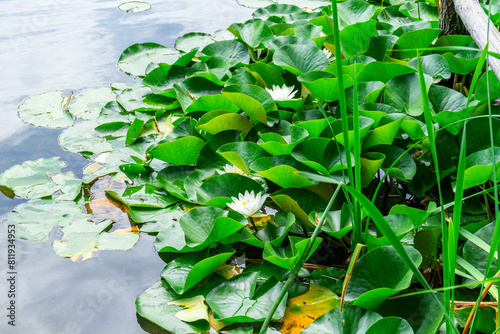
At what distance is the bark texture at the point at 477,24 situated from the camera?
113 centimetres

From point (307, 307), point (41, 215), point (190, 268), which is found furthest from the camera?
point (41, 215)

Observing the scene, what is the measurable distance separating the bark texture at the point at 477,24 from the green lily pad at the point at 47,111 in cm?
139

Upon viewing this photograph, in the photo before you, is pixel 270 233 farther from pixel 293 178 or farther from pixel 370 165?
pixel 370 165

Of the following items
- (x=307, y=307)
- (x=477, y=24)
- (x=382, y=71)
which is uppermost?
(x=477, y=24)

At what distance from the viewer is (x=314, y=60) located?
1.47 m

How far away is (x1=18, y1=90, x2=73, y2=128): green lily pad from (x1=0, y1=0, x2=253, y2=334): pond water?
35 millimetres

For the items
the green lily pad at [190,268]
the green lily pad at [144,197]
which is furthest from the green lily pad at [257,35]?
the green lily pad at [190,268]

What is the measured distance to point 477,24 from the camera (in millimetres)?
1288

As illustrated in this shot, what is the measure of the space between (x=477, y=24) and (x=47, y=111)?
5.03ft

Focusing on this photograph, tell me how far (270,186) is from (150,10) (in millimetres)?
1886

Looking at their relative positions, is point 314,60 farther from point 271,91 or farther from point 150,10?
point 150,10

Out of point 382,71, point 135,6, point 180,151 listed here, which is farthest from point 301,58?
point 135,6

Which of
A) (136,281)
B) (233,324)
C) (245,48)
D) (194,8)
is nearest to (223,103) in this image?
(245,48)

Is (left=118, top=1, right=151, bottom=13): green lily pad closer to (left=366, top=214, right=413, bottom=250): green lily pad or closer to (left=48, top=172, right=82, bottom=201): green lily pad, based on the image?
(left=48, top=172, right=82, bottom=201): green lily pad
